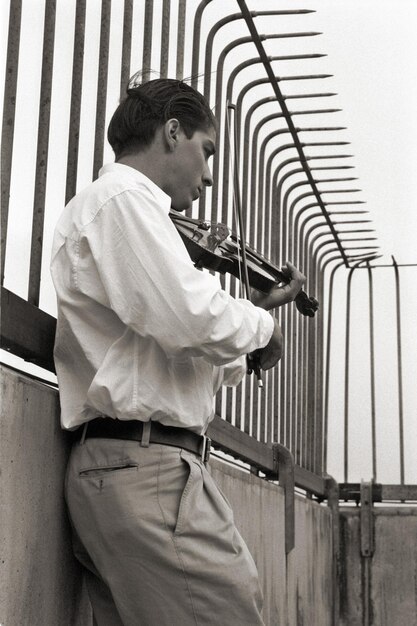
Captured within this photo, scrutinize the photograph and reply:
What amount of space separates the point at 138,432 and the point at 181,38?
7.46 ft

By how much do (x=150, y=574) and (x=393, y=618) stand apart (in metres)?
6.06

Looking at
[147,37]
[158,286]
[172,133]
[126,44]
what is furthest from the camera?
[147,37]

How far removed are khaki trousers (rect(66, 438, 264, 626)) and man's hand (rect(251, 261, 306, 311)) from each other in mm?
787

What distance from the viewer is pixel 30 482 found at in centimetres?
269

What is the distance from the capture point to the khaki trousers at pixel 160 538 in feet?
8.49

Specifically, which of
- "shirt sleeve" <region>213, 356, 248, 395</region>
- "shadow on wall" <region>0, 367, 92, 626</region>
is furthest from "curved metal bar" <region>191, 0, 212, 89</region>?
"shadow on wall" <region>0, 367, 92, 626</region>

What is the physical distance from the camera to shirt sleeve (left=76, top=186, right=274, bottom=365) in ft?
8.36

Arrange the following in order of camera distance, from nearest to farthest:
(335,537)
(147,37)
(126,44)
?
(126,44) → (147,37) → (335,537)

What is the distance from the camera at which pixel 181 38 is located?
4523 millimetres

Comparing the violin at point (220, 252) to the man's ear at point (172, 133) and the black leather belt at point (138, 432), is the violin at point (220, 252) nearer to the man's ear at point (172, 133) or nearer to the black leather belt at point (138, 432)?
the man's ear at point (172, 133)

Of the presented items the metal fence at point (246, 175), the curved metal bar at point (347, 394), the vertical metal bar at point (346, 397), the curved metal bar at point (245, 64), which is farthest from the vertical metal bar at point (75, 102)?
the vertical metal bar at point (346, 397)

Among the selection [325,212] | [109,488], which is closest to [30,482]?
[109,488]

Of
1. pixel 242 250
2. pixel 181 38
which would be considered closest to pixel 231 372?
pixel 242 250

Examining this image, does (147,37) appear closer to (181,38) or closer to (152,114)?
(181,38)
